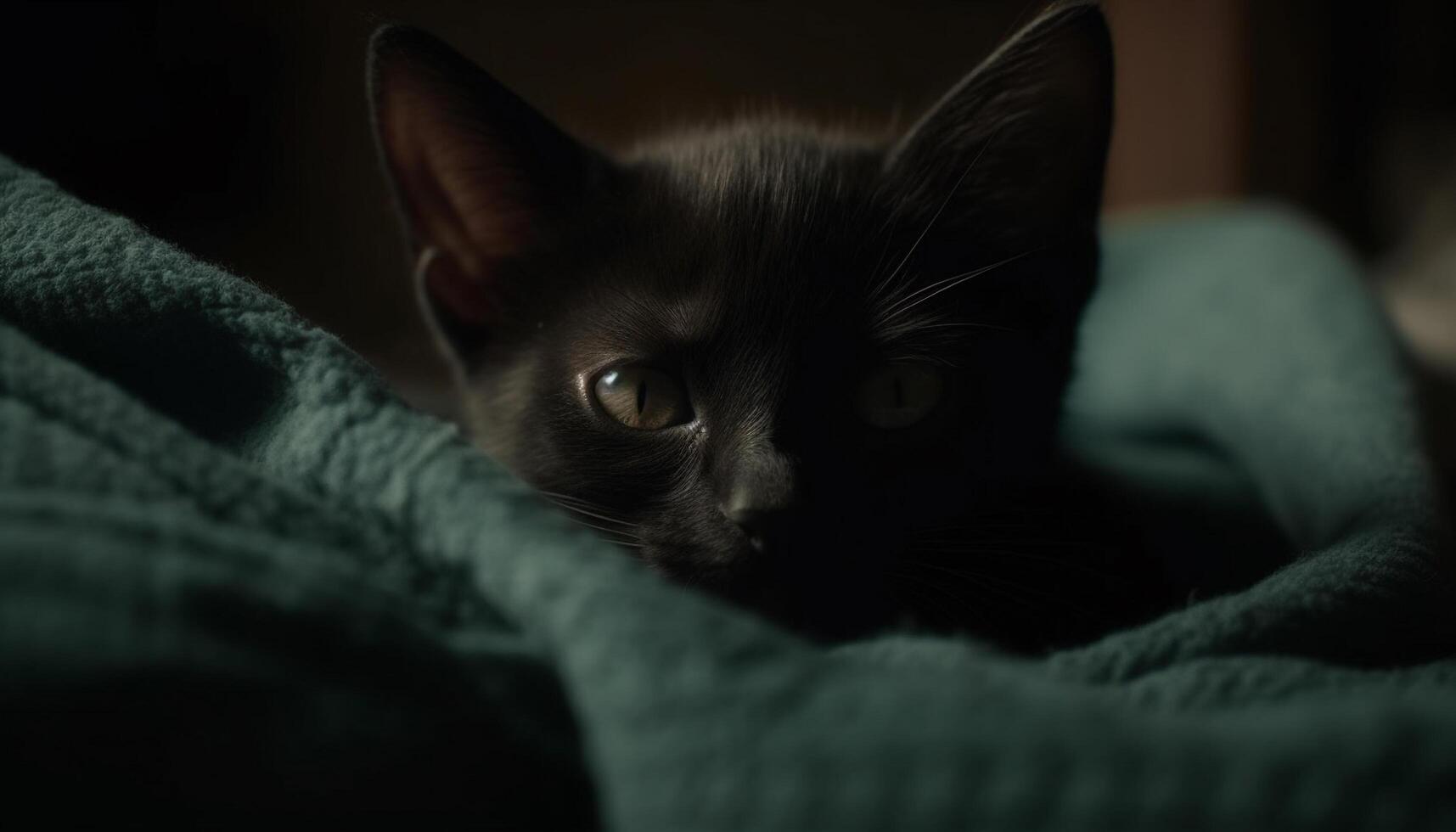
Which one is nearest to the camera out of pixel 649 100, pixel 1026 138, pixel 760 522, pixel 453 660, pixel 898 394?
pixel 453 660

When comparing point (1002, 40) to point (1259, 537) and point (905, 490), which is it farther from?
point (1259, 537)

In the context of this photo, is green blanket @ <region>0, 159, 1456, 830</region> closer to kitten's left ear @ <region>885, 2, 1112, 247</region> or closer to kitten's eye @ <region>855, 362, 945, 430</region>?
kitten's eye @ <region>855, 362, 945, 430</region>

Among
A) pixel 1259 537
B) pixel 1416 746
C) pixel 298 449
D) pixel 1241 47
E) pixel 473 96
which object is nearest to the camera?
pixel 1416 746

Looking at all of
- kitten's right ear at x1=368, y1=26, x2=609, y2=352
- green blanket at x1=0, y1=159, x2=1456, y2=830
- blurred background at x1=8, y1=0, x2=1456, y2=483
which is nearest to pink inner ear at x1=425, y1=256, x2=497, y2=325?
kitten's right ear at x1=368, y1=26, x2=609, y2=352

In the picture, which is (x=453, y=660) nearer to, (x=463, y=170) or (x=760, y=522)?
(x=760, y=522)

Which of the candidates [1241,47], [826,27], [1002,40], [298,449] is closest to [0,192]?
[298,449]

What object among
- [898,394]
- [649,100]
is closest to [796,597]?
[898,394]

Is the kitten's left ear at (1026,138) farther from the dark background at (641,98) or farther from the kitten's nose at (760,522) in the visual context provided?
the kitten's nose at (760,522)

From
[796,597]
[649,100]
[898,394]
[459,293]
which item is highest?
[649,100]
